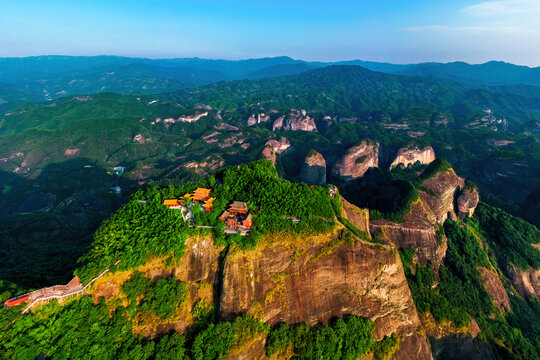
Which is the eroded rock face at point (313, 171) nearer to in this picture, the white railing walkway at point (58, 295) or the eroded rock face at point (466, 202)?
the eroded rock face at point (466, 202)

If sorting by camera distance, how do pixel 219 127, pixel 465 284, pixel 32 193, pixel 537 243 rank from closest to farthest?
pixel 465 284 → pixel 537 243 → pixel 32 193 → pixel 219 127

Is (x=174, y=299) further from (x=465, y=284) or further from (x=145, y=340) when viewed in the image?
(x=465, y=284)

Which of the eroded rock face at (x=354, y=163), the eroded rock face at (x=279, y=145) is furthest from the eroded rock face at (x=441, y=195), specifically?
the eroded rock face at (x=279, y=145)

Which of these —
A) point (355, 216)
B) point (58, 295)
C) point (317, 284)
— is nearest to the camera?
point (58, 295)

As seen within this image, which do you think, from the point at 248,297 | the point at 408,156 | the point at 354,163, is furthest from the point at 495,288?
the point at 408,156

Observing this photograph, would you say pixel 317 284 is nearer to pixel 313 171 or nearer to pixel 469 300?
pixel 469 300

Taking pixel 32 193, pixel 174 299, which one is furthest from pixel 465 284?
pixel 32 193

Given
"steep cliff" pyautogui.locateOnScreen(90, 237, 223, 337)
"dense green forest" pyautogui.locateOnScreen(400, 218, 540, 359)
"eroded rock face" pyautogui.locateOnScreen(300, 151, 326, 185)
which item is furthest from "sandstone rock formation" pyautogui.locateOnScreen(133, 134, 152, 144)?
"dense green forest" pyautogui.locateOnScreen(400, 218, 540, 359)
